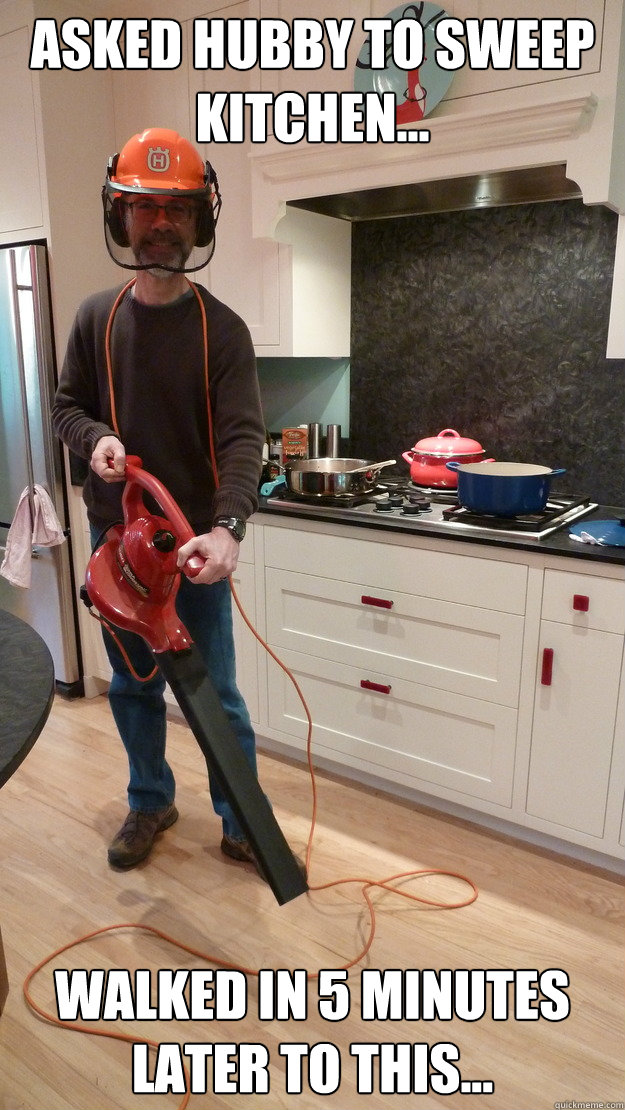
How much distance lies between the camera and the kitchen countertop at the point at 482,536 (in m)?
1.74

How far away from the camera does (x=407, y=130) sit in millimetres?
1939

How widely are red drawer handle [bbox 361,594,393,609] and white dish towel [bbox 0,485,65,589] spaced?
1164 mm

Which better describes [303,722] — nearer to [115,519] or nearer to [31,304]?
[115,519]

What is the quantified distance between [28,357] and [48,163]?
607mm

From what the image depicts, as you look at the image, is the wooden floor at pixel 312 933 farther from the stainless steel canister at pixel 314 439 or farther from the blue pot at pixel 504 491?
the stainless steel canister at pixel 314 439

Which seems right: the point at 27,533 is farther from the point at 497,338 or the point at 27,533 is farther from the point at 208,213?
the point at 497,338

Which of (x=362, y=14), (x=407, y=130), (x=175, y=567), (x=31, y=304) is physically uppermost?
(x=362, y=14)

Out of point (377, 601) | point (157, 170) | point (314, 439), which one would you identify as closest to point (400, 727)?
point (377, 601)

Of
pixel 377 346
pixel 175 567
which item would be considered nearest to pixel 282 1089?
pixel 175 567

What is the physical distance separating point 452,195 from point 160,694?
1.61m

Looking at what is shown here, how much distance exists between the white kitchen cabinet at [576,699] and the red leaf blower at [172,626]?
2.61ft

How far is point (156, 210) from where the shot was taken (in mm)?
1498
